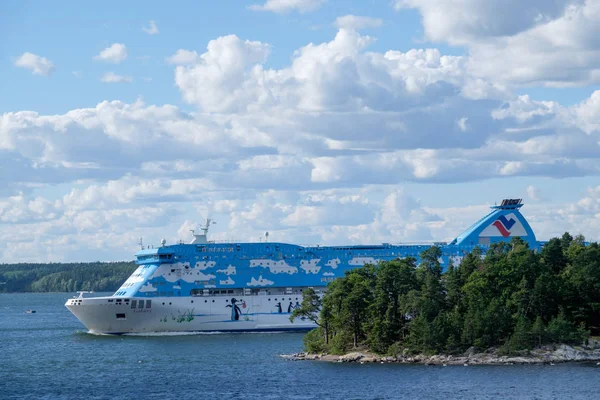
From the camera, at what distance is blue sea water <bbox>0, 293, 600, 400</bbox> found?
61938 millimetres

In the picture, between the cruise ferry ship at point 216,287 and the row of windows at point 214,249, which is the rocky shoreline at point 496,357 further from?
the row of windows at point 214,249

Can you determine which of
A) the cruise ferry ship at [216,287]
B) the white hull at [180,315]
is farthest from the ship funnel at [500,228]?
the white hull at [180,315]

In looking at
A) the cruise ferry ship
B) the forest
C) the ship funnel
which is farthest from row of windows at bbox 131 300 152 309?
the ship funnel

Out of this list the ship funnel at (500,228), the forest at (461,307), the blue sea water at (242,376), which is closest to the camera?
the blue sea water at (242,376)

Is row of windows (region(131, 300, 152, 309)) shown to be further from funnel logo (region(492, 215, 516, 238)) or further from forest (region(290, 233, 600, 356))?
funnel logo (region(492, 215, 516, 238))

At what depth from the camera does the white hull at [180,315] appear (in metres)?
99.8

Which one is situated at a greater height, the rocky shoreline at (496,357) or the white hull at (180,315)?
the white hull at (180,315)

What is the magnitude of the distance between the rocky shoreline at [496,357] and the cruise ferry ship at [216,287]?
26990 millimetres

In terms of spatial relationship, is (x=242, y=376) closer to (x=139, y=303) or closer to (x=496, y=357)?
(x=496, y=357)

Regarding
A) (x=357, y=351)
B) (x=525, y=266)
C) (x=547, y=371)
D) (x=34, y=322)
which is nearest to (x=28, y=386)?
(x=357, y=351)

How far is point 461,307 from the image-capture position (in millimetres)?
79875

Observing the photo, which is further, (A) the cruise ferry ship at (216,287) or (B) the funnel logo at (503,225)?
(B) the funnel logo at (503,225)

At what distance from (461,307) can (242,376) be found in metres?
19.7

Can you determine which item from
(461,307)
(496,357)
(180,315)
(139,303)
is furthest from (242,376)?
(139,303)
